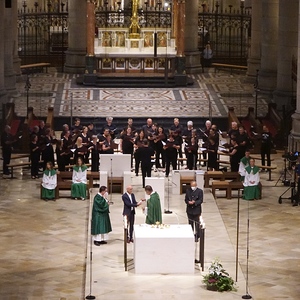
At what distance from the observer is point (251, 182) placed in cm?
3447

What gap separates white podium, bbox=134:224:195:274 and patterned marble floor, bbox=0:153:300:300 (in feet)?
0.72

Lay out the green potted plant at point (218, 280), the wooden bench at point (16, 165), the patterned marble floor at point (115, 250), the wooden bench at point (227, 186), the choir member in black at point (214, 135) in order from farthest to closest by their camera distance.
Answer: the choir member in black at point (214, 135) → the wooden bench at point (16, 165) → the wooden bench at point (227, 186) → the patterned marble floor at point (115, 250) → the green potted plant at point (218, 280)

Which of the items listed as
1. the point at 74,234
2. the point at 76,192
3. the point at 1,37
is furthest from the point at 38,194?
the point at 1,37

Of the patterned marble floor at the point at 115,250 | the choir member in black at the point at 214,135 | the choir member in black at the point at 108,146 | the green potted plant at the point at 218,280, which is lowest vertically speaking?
the patterned marble floor at the point at 115,250

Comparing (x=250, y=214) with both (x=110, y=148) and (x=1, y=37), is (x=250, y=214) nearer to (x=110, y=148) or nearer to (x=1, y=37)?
(x=110, y=148)

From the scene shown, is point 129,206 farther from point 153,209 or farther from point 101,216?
point 101,216

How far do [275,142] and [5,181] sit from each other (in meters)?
9.59

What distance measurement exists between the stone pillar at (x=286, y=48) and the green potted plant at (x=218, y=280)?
19937 millimetres

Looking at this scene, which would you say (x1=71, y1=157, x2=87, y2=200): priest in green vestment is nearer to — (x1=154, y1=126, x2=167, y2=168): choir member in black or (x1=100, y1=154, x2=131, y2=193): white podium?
(x1=100, y1=154, x2=131, y2=193): white podium

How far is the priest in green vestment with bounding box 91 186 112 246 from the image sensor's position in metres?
29.2

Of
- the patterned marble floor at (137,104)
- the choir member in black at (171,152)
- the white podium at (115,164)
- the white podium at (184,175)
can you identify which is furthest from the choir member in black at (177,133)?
the patterned marble floor at (137,104)

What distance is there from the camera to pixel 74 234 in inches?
1221

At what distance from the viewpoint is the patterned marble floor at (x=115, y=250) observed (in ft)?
86.1

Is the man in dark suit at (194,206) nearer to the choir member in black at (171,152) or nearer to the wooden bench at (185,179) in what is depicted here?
the wooden bench at (185,179)
